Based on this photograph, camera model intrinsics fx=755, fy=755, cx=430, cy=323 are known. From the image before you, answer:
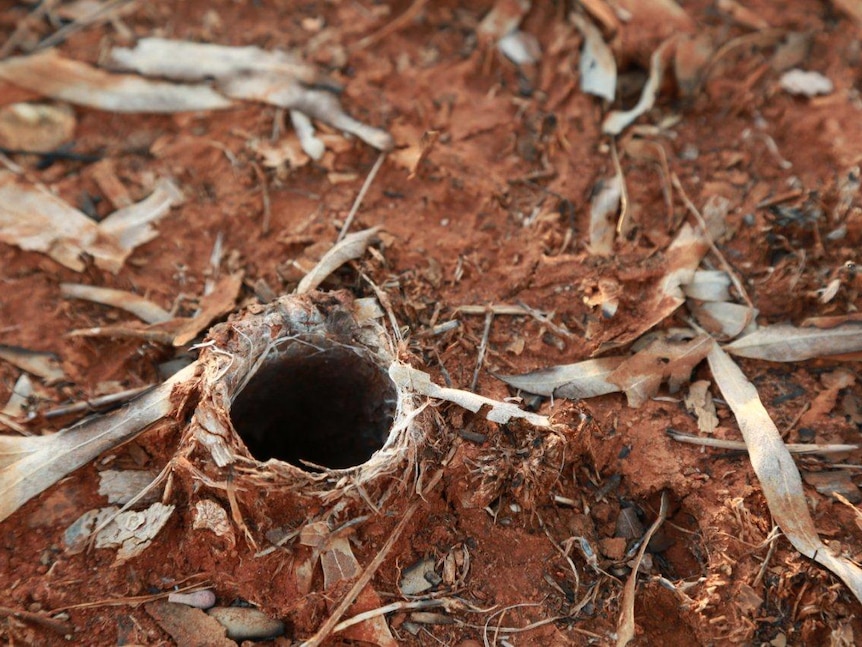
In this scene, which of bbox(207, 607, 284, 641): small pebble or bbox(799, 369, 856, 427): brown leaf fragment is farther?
bbox(799, 369, 856, 427): brown leaf fragment

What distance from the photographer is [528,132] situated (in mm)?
3738

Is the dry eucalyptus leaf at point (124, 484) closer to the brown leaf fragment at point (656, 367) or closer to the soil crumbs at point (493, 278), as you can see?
the soil crumbs at point (493, 278)

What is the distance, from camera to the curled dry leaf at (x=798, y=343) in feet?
9.75

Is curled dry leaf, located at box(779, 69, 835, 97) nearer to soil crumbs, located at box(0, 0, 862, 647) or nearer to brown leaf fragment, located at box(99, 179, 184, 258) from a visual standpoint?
soil crumbs, located at box(0, 0, 862, 647)

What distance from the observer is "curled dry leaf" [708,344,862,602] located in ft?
8.21

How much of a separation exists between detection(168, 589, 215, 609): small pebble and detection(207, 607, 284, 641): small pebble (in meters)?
0.03

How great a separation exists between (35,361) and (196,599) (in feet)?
3.98

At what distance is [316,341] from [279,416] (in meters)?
0.60

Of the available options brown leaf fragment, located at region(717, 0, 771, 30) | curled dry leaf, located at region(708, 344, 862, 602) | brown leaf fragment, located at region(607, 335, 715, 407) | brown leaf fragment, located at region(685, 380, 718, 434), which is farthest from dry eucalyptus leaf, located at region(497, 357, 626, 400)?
brown leaf fragment, located at region(717, 0, 771, 30)

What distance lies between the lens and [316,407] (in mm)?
3352

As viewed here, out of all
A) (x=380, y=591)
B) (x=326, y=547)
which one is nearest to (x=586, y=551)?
(x=380, y=591)

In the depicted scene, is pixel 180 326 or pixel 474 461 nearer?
pixel 474 461

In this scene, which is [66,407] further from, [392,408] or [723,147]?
[723,147]

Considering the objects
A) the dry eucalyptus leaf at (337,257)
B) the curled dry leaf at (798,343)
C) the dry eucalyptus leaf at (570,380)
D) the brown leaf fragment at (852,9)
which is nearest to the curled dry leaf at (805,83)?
the brown leaf fragment at (852,9)
